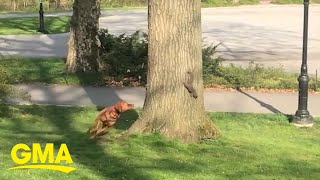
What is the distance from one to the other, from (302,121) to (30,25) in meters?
26.2

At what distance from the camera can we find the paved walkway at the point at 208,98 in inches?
462

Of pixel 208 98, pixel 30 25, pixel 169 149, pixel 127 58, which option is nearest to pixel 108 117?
pixel 169 149

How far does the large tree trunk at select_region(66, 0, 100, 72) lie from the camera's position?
47.6ft

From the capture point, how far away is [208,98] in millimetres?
12688

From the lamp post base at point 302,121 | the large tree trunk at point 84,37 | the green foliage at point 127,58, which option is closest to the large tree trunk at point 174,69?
the lamp post base at point 302,121

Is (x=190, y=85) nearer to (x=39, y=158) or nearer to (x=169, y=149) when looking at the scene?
(x=169, y=149)

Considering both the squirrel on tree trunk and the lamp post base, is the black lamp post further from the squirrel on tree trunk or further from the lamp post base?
the squirrel on tree trunk

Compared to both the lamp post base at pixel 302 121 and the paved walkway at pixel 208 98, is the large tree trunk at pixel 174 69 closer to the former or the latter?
the lamp post base at pixel 302 121

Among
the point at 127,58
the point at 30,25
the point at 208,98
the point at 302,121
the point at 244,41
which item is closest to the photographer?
the point at 302,121

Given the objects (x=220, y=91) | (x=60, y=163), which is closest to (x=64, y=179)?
(x=60, y=163)

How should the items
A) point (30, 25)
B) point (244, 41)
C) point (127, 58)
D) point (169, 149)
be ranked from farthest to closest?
1. point (30, 25)
2. point (244, 41)
3. point (127, 58)
4. point (169, 149)

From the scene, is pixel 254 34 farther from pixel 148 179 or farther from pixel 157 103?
pixel 148 179

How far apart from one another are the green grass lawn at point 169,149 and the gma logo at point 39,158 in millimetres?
103

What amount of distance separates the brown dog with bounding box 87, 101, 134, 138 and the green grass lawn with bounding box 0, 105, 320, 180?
146mm
